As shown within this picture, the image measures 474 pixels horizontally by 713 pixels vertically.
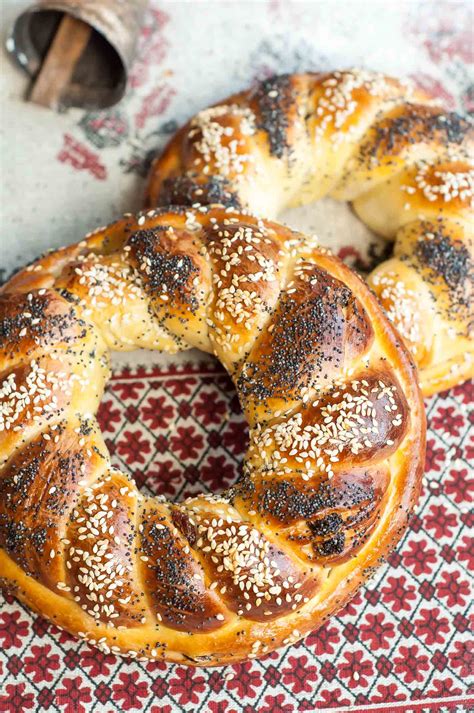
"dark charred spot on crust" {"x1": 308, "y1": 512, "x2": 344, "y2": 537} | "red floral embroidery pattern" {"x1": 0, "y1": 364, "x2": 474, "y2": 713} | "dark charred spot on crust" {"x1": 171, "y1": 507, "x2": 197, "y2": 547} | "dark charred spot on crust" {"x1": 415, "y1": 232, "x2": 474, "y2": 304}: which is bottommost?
"red floral embroidery pattern" {"x1": 0, "y1": 364, "x2": 474, "y2": 713}

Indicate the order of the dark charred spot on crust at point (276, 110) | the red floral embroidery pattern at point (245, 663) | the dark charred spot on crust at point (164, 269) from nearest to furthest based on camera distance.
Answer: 1. the dark charred spot on crust at point (164, 269)
2. the red floral embroidery pattern at point (245, 663)
3. the dark charred spot on crust at point (276, 110)

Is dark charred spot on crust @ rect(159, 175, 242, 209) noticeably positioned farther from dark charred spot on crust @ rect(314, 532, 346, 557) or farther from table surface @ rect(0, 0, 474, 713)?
dark charred spot on crust @ rect(314, 532, 346, 557)

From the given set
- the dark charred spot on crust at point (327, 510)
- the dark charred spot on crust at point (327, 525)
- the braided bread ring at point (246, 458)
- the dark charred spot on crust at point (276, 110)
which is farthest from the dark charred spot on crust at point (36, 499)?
the dark charred spot on crust at point (276, 110)

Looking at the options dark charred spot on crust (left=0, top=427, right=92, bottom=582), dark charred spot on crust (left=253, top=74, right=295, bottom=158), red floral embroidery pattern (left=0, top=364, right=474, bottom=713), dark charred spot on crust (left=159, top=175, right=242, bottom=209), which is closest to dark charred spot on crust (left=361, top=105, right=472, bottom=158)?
dark charred spot on crust (left=253, top=74, right=295, bottom=158)

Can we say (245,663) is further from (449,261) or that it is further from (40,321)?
(449,261)

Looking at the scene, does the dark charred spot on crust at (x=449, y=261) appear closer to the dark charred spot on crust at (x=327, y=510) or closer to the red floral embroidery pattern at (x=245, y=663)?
the red floral embroidery pattern at (x=245, y=663)
